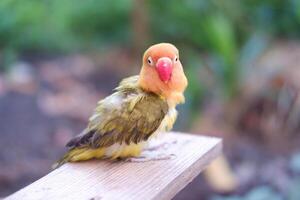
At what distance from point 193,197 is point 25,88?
6.51 ft

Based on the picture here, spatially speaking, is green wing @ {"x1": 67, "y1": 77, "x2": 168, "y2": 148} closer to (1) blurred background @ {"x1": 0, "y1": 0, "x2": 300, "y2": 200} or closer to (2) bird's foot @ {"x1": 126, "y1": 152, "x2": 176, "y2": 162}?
(2) bird's foot @ {"x1": 126, "y1": 152, "x2": 176, "y2": 162}

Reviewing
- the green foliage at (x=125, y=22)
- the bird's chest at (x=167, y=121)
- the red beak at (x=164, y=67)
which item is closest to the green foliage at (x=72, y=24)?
the green foliage at (x=125, y=22)

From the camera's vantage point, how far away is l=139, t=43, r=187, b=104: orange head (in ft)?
5.94

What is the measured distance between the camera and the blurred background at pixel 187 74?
3.89 metres

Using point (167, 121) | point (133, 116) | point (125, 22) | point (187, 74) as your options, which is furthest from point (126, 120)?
point (125, 22)

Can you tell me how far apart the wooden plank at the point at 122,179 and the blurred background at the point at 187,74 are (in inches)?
36.9

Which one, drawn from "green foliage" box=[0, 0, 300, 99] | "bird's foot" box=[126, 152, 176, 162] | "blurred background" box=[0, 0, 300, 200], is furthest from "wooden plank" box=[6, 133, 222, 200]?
"green foliage" box=[0, 0, 300, 99]

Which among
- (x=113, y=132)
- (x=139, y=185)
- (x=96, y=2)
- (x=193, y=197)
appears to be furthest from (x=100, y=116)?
(x=96, y=2)

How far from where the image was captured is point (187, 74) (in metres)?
4.89

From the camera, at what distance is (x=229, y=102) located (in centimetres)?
432

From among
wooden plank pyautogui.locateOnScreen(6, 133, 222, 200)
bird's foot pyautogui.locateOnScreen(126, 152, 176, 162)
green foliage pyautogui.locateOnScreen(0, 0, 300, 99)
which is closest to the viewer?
wooden plank pyautogui.locateOnScreen(6, 133, 222, 200)

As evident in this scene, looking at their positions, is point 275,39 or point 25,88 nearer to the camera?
point 25,88

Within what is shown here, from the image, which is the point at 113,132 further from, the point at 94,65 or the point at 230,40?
the point at 94,65

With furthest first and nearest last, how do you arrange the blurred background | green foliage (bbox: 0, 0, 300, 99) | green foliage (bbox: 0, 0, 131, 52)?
green foliage (bbox: 0, 0, 131, 52)
green foliage (bbox: 0, 0, 300, 99)
the blurred background
